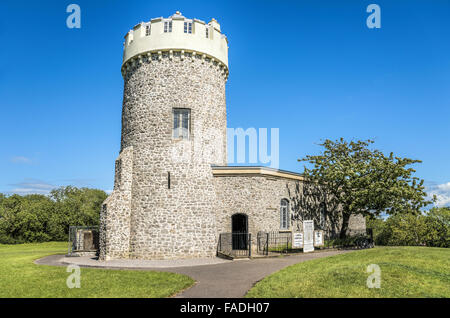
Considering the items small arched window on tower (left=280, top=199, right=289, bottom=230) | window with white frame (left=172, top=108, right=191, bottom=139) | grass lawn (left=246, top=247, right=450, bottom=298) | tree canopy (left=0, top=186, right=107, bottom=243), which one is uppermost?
window with white frame (left=172, top=108, right=191, bottom=139)

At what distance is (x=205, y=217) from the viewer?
1703cm

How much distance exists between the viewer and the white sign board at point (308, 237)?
17.0m

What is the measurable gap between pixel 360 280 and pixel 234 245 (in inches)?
395

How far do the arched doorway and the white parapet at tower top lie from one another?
9.80 m

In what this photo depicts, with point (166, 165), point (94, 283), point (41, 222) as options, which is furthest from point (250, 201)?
point (41, 222)

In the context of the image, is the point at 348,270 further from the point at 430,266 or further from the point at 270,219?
the point at 270,219

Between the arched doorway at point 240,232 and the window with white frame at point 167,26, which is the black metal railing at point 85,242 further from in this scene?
the window with white frame at point 167,26

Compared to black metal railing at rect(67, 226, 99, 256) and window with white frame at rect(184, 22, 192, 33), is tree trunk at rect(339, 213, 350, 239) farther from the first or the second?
black metal railing at rect(67, 226, 99, 256)

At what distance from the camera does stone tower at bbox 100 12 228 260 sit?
54.0 feet

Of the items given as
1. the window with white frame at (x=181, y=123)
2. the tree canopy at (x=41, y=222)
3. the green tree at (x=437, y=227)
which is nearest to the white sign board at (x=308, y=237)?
the window with white frame at (x=181, y=123)

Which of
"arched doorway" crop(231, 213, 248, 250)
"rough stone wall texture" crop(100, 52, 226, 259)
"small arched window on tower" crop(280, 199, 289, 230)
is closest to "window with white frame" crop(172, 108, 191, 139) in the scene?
"rough stone wall texture" crop(100, 52, 226, 259)

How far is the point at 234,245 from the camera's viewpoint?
1791cm

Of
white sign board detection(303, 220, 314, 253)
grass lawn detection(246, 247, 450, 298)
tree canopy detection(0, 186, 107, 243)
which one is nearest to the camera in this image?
grass lawn detection(246, 247, 450, 298)

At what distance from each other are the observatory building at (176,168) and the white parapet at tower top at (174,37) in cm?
6
